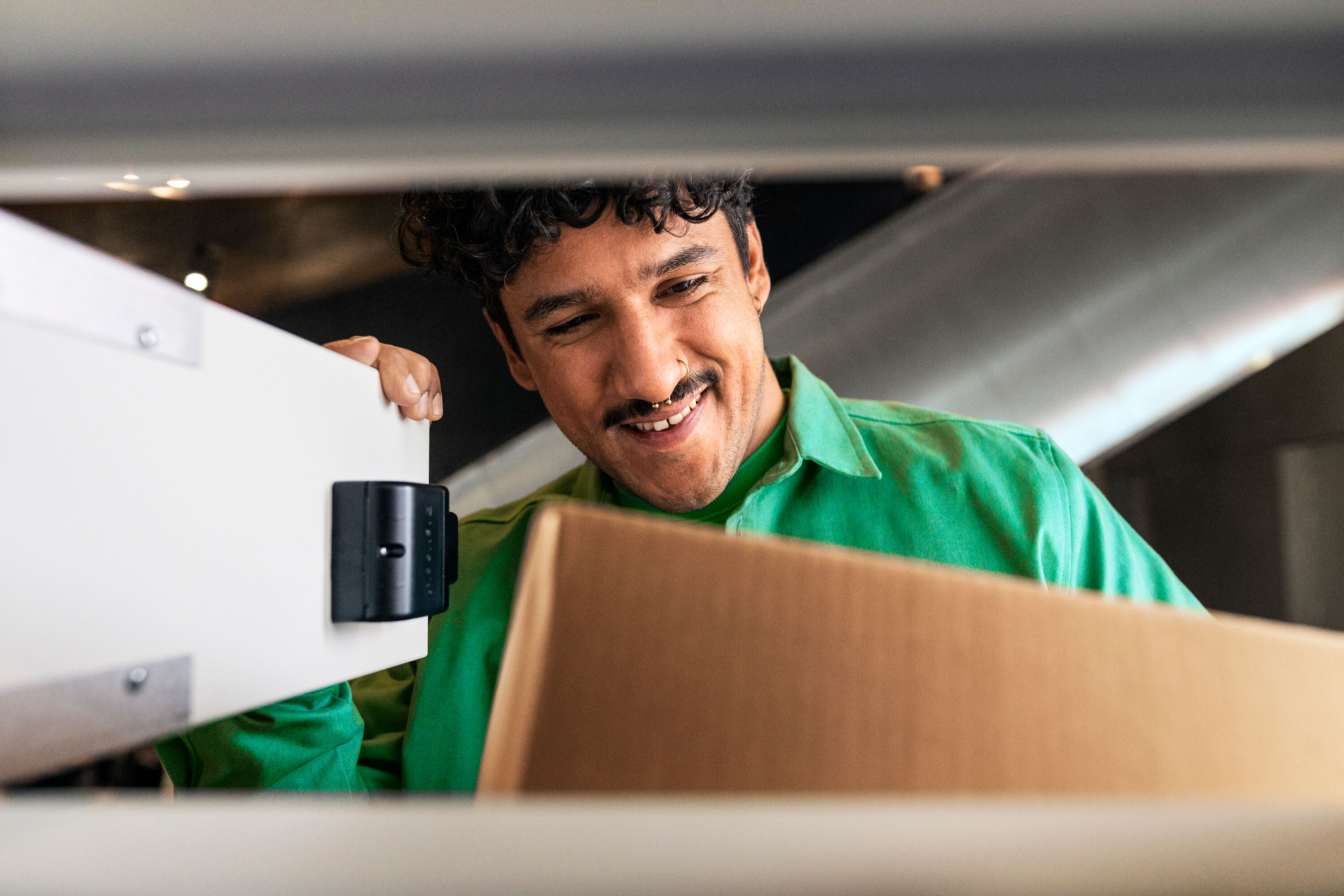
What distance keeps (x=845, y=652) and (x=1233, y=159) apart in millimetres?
197

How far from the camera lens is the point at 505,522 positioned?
1.41 meters

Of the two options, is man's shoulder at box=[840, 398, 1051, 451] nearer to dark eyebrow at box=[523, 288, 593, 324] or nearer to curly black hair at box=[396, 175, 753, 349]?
curly black hair at box=[396, 175, 753, 349]

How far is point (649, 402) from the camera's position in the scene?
1.28m

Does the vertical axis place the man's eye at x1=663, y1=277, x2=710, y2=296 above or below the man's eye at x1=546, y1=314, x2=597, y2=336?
above

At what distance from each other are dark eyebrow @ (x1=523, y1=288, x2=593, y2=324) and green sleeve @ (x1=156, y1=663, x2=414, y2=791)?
57cm

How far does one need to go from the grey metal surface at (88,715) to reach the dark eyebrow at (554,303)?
0.83m

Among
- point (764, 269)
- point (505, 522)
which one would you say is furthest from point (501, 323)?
point (764, 269)

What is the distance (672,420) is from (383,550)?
2.21ft

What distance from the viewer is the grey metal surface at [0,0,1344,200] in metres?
0.23

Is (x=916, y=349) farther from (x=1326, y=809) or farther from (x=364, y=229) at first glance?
(x=1326, y=809)

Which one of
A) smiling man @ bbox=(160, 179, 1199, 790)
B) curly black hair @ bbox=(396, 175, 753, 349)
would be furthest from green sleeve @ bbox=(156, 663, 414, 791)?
curly black hair @ bbox=(396, 175, 753, 349)

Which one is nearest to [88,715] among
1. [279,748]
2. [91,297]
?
[91,297]

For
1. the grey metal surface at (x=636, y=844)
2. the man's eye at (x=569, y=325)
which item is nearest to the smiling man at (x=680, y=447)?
the man's eye at (x=569, y=325)

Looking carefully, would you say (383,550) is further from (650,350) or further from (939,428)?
(939,428)
